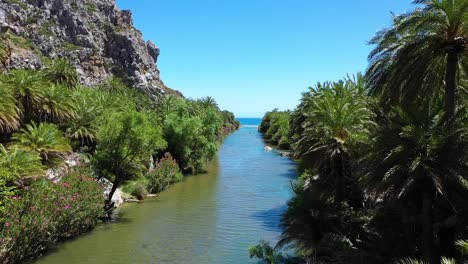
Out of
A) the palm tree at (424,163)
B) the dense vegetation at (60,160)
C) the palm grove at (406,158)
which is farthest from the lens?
the dense vegetation at (60,160)

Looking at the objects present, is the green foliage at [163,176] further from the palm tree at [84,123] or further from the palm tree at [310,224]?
the palm tree at [310,224]

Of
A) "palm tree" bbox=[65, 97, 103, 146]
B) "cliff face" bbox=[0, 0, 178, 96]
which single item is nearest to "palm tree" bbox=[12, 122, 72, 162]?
"palm tree" bbox=[65, 97, 103, 146]

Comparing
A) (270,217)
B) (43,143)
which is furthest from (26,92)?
(270,217)

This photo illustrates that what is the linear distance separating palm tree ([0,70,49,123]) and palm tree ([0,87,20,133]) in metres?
A: 3.50

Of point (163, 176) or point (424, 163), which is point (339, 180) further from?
point (163, 176)

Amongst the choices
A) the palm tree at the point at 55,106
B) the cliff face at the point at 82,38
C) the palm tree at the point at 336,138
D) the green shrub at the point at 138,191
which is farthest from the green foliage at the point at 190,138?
the cliff face at the point at 82,38

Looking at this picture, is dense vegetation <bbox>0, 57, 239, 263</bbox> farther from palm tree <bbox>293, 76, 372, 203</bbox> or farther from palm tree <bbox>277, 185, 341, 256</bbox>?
palm tree <bbox>293, 76, 372, 203</bbox>

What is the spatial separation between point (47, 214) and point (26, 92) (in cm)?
1653

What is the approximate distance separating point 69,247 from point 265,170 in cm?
3690

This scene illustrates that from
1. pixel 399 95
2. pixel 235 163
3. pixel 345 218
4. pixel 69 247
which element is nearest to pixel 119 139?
pixel 69 247

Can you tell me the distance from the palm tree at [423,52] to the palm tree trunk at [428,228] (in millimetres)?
3474

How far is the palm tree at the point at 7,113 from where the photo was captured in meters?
28.1

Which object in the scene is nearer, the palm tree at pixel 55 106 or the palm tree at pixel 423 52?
the palm tree at pixel 423 52

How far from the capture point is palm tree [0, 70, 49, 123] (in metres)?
33.2
